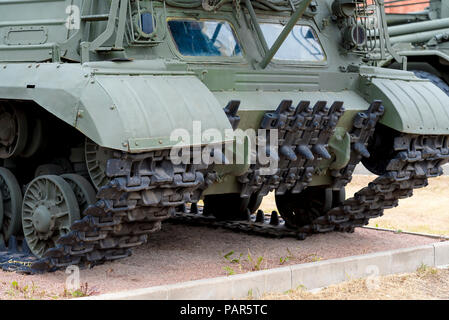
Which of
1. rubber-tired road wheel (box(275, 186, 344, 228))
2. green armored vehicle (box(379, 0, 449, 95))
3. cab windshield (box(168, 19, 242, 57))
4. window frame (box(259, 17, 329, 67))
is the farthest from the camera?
green armored vehicle (box(379, 0, 449, 95))

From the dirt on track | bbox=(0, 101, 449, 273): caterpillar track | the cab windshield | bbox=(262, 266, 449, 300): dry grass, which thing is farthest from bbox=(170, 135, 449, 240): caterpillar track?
the cab windshield

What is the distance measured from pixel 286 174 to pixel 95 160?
200 cm

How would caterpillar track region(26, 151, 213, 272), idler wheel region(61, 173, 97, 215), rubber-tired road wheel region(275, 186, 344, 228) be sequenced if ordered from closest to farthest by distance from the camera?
caterpillar track region(26, 151, 213, 272) < idler wheel region(61, 173, 97, 215) < rubber-tired road wheel region(275, 186, 344, 228)

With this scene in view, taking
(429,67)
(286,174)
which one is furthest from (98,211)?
(429,67)

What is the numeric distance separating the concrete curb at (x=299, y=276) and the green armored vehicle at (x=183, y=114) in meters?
0.82

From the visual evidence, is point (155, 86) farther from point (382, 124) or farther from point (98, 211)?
point (382, 124)

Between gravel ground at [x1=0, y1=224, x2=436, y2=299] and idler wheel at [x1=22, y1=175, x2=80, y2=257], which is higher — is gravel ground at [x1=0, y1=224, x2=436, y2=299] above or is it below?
below

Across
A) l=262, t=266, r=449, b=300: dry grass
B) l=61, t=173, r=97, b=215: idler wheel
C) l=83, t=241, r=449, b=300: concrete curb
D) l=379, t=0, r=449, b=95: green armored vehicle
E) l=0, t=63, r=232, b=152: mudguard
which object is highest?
l=379, t=0, r=449, b=95: green armored vehicle

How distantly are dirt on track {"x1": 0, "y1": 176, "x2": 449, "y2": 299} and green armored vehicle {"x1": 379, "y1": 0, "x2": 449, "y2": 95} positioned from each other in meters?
4.51

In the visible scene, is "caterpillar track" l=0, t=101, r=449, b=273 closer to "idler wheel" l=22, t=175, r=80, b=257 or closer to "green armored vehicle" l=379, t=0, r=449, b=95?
"idler wheel" l=22, t=175, r=80, b=257

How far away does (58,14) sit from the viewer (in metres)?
8.25

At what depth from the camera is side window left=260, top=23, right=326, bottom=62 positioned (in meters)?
8.80

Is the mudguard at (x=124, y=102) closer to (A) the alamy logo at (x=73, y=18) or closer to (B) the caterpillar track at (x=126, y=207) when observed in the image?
(B) the caterpillar track at (x=126, y=207)

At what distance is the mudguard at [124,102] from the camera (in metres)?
6.67
